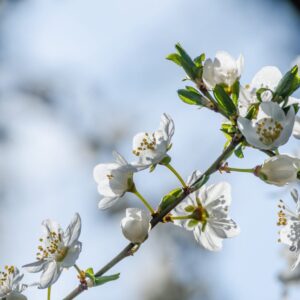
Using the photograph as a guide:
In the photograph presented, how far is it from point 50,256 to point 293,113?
606 mm

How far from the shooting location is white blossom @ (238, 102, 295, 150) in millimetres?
1185

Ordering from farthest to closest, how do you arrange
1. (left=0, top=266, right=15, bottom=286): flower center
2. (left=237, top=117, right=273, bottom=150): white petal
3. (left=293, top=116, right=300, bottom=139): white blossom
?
(left=0, top=266, right=15, bottom=286): flower center, (left=293, top=116, right=300, bottom=139): white blossom, (left=237, top=117, right=273, bottom=150): white petal

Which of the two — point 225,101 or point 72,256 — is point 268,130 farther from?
point 72,256

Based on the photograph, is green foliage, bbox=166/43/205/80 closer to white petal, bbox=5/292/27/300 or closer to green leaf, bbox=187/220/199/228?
green leaf, bbox=187/220/199/228

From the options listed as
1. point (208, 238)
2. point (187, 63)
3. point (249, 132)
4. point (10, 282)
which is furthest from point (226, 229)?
point (10, 282)

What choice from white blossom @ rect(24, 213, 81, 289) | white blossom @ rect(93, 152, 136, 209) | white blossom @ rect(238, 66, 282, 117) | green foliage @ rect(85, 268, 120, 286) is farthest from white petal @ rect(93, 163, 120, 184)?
white blossom @ rect(238, 66, 282, 117)

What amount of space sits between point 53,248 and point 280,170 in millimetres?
519

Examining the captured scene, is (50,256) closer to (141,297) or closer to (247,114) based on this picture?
(247,114)

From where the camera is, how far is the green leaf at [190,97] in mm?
1311

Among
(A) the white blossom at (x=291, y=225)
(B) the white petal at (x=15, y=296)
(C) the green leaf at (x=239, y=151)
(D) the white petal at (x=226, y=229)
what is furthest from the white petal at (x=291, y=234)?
(B) the white petal at (x=15, y=296)

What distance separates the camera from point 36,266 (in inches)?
54.4

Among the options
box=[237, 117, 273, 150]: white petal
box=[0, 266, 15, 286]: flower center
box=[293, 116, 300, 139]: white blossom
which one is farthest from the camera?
box=[0, 266, 15, 286]: flower center

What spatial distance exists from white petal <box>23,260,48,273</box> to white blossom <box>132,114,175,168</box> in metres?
0.31

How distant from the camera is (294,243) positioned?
1.34 metres
